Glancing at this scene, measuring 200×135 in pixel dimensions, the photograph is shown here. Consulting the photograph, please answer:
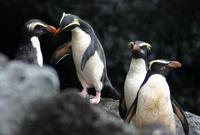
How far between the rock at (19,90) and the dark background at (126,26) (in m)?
5.53

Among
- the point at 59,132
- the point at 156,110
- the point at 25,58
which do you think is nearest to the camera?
the point at 59,132

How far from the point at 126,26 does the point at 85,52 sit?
3072 millimetres

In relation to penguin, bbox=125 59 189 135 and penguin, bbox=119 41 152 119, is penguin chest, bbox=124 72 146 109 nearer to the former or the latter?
penguin, bbox=119 41 152 119

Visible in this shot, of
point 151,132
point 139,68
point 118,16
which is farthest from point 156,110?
point 118,16

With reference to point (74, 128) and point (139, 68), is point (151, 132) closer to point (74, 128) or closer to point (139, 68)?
point (74, 128)

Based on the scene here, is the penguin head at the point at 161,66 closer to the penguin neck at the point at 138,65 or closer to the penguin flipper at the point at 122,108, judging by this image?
the penguin neck at the point at 138,65

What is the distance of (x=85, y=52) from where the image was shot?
5.14 m

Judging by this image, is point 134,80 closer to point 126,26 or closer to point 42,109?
point 42,109

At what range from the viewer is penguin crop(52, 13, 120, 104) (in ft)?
16.7

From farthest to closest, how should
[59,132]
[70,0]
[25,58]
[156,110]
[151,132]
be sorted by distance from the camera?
[70,0] → [25,58] → [156,110] → [151,132] → [59,132]

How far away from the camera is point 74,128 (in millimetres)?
2273

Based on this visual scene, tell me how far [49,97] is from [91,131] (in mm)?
180

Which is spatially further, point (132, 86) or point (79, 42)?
point (79, 42)

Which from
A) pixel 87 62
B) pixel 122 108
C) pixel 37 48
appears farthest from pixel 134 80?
pixel 37 48
